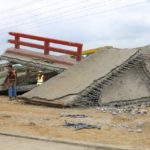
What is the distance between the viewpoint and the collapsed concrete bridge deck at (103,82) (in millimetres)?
18422

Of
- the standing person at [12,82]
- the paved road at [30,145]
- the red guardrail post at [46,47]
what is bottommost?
the standing person at [12,82]

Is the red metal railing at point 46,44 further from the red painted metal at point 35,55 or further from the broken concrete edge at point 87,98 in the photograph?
the broken concrete edge at point 87,98

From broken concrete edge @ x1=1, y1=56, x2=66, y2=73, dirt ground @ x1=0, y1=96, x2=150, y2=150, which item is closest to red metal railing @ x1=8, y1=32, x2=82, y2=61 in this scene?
broken concrete edge @ x1=1, y1=56, x2=66, y2=73

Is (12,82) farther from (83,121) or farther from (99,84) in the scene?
(83,121)

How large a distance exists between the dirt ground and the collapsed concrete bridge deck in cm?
80

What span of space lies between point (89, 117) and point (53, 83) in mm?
5414

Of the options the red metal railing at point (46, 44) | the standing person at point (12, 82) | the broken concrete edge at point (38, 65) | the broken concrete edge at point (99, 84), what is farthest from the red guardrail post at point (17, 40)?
the broken concrete edge at point (99, 84)

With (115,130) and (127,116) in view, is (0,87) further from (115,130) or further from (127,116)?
(115,130)

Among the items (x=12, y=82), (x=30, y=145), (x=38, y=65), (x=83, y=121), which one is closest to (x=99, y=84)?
(x=83, y=121)

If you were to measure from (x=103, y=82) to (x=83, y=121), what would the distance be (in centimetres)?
473

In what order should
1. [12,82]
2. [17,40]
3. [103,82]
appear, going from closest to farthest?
1. [103,82]
2. [12,82]
3. [17,40]

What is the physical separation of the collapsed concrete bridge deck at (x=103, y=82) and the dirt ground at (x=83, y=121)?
80 cm

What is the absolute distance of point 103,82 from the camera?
1867 cm

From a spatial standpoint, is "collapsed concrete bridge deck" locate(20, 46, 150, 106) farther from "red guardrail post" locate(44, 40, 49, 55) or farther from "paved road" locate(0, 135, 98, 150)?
"paved road" locate(0, 135, 98, 150)
